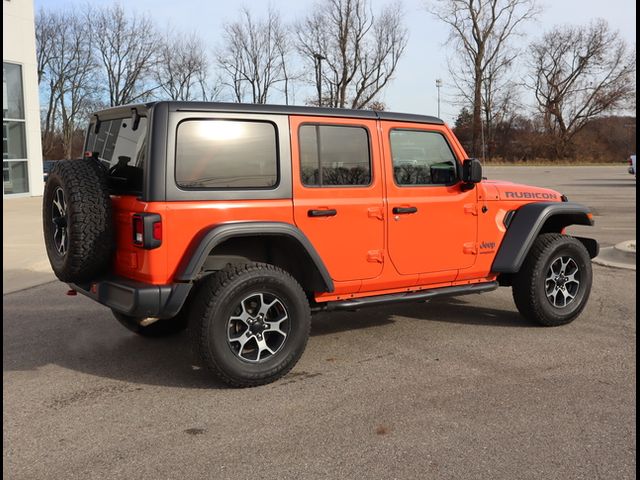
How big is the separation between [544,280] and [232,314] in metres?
2.93

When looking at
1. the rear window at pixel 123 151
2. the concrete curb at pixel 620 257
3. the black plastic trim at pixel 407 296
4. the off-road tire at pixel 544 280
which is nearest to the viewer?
the rear window at pixel 123 151

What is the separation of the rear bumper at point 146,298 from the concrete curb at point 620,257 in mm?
6437

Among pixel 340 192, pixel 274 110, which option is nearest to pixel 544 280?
pixel 340 192

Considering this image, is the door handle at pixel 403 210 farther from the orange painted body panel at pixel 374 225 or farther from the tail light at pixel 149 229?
the tail light at pixel 149 229

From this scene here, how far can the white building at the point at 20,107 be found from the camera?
20.7 m

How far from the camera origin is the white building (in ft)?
67.8

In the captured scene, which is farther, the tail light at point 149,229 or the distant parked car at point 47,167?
the distant parked car at point 47,167

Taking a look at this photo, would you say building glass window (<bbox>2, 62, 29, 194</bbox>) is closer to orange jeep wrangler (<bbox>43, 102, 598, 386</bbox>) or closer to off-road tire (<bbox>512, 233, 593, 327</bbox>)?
orange jeep wrangler (<bbox>43, 102, 598, 386</bbox>)

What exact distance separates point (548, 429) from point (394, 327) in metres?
2.32

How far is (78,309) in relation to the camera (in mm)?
6625

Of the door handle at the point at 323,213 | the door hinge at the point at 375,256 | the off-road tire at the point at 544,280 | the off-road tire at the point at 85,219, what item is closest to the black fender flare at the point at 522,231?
the off-road tire at the point at 544,280

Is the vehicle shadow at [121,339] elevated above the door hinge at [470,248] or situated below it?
below

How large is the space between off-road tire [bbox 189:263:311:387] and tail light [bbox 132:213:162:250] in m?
0.46

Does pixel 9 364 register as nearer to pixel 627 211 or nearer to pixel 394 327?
pixel 394 327
